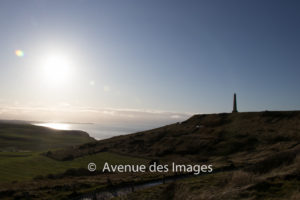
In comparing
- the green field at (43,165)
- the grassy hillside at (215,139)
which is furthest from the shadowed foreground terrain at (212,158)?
the green field at (43,165)

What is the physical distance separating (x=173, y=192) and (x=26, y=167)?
34085 millimetres

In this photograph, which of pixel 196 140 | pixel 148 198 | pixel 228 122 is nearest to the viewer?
pixel 148 198

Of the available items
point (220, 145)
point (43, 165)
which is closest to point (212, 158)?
point (220, 145)

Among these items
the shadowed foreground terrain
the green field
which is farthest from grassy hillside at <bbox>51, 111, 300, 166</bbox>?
the green field

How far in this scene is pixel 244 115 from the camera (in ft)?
211

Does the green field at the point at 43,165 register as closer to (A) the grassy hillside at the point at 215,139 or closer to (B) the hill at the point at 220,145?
(B) the hill at the point at 220,145

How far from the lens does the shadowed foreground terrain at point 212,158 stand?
47.8 ft

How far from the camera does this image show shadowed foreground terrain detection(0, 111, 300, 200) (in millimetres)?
14562

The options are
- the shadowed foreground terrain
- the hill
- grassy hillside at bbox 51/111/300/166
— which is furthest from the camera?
grassy hillside at bbox 51/111/300/166

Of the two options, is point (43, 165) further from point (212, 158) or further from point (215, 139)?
point (215, 139)

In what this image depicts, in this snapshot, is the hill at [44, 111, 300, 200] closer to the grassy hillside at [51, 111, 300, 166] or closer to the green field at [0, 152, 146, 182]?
the grassy hillside at [51, 111, 300, 166]

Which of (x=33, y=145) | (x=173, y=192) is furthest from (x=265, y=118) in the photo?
(x=33, y=145)

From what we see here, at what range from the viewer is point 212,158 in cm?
4253

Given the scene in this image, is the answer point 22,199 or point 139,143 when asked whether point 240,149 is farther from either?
point 22,199
